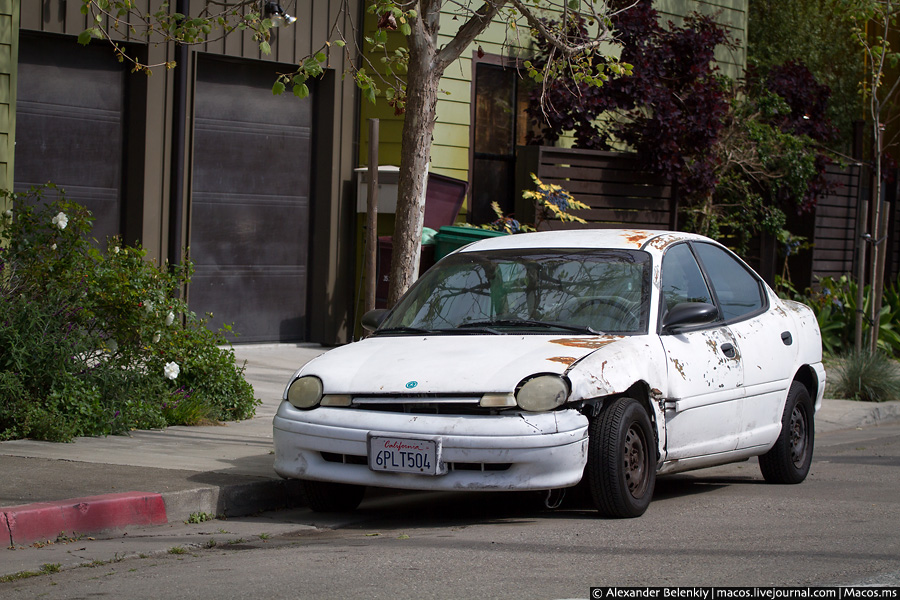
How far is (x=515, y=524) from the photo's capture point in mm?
6105

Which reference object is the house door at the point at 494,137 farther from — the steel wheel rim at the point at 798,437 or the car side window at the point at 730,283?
the steel wheel rim at the point at 798,437

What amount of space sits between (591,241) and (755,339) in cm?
122

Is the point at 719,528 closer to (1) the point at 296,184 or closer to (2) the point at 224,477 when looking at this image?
(2) the point at 224,477

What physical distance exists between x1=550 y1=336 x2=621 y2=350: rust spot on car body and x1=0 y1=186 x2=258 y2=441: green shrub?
3.58m

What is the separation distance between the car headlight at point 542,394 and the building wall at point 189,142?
604 centimetres

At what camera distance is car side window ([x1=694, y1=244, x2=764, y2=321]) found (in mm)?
7414

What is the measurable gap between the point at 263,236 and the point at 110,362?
5199 millimetres

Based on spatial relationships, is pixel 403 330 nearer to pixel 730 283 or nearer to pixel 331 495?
pixel 331 495

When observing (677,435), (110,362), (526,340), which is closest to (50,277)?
(110,362)

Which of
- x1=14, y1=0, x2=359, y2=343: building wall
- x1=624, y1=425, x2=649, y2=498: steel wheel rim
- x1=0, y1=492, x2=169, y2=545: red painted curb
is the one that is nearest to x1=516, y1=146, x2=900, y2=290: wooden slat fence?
x1=14, y1=0, x2=359, y2=343: building wall

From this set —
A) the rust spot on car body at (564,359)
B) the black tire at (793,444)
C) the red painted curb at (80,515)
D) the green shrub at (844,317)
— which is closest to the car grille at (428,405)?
the rust spot on car body at (564,359)

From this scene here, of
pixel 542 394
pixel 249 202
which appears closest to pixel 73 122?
pixel 249 202

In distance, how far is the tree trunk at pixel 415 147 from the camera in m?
8.36

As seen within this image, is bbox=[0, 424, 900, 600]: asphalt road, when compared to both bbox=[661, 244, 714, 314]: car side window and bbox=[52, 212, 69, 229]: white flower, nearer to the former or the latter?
bbox=[661, 244, 714, 314]: car side window
